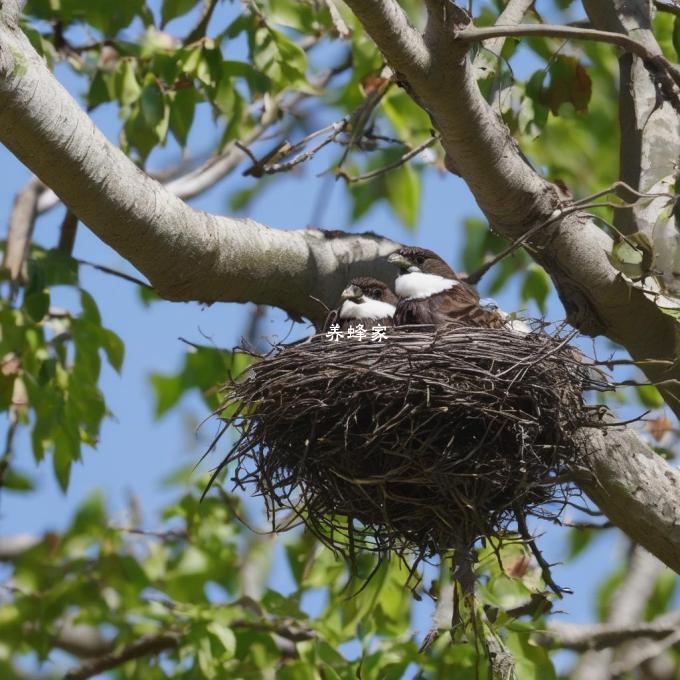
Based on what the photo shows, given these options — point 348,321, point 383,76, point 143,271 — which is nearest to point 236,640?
point 348,321

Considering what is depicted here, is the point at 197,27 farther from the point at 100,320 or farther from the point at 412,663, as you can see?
the point at 412,663

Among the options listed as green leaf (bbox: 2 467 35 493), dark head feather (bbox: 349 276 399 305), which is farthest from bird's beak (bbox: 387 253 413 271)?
green leaf (bbox: 2 467 35 493)

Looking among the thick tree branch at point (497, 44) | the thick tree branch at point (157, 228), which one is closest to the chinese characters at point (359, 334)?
the thick tree branch at point (157, 228)

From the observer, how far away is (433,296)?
4781mm

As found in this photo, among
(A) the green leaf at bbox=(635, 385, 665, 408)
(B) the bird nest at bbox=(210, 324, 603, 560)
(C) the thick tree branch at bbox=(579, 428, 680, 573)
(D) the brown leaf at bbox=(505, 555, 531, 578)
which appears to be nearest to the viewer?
(B) the bird nest at bbox=(210, 324, 603, 560)

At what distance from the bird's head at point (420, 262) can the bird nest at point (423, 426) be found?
87cm

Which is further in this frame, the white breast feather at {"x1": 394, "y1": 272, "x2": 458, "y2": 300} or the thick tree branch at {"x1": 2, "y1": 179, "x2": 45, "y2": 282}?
the thick tree branch at {"x1": 2, "y1": 179, "x2": 45, "y2": 282}

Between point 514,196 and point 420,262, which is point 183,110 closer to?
point 420,262

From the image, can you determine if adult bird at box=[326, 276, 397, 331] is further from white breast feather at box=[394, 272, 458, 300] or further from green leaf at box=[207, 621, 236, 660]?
green leaf at box=[207, 621, 236, 660]

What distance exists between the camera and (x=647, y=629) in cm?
614

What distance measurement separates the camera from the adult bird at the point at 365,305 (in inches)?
190

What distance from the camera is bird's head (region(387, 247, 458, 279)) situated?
199 inches

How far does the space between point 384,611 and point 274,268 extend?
6.35ft

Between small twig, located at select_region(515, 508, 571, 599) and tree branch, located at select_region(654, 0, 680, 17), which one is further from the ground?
tree branch, located at select_region(654, 0, 680, 17)
